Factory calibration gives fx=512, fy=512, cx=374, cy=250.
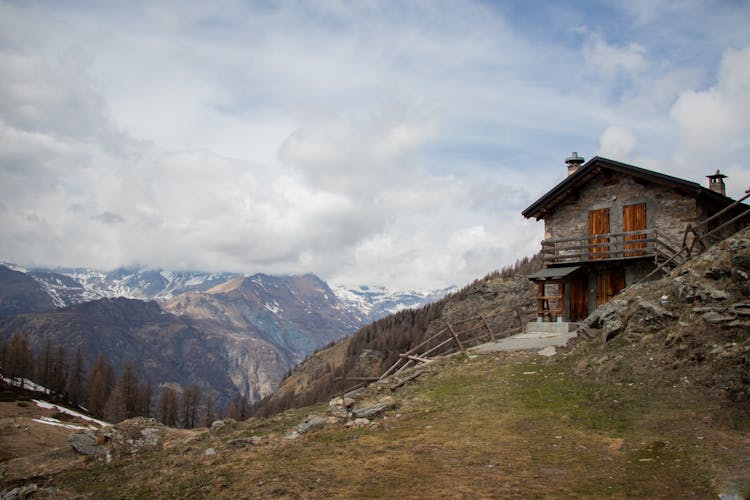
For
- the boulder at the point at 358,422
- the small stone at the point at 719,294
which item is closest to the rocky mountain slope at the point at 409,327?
the small stone at the point at 719,294

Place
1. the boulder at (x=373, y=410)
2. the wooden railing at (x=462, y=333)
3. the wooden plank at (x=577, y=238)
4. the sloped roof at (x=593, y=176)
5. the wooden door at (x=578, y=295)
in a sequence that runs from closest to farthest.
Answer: the boulder at (x=373, y=410)
the wooden railing at (x=462, y=333)
the sloped roof at (x=593, y=176)
the wooden plank at (x=577, y=238)
the wooden door at (x=578, y=295)

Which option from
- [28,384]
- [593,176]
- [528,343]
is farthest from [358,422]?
[28,384]

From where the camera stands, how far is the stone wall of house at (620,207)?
31422 millimetres

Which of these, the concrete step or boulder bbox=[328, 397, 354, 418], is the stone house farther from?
boulder bbox=[328, 397, 354, 418]

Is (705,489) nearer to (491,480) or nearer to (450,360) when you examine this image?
(491,480)

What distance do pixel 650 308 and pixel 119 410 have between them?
392 ft

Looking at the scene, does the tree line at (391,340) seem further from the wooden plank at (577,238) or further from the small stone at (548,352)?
the small stone at (548,352)

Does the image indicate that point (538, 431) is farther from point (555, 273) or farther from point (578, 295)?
point (578, 295)

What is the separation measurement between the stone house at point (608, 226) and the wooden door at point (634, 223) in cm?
1

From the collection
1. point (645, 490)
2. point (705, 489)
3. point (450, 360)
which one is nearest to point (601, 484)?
point (645, 490)

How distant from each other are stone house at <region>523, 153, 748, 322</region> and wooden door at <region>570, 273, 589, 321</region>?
0.06 metres

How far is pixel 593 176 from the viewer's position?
3534cm

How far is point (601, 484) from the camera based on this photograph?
1101 centimetres

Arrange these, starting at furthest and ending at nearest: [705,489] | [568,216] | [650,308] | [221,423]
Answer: [568,216], [221,423], [650,308], [705,489]
